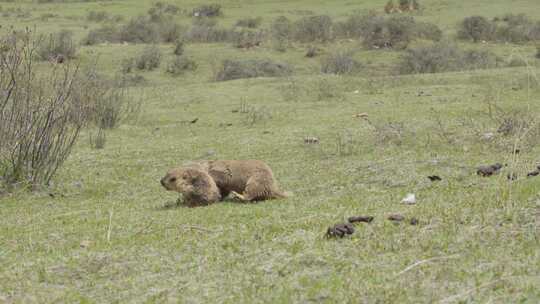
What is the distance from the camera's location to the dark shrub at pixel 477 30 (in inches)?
1159

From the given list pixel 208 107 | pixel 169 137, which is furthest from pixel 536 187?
pixel 208 107

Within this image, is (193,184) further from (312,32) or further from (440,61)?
(312,32)

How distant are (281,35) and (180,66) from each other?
7550 mm

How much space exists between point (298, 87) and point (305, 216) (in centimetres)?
1318

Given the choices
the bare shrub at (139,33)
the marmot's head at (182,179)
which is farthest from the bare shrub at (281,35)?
the marmot's head at (182,179)

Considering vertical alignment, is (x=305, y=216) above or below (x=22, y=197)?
above

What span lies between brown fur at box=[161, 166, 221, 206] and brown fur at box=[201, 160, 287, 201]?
191mm

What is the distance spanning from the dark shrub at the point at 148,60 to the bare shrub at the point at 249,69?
2.36 m

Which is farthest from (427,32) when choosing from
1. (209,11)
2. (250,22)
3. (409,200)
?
(409,200)

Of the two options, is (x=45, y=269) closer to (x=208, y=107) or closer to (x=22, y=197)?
(x=22, y=197)

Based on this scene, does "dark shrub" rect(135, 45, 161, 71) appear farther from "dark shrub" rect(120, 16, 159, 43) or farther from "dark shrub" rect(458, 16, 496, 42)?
"dark shrub" rect(458, 16, 496, 42)

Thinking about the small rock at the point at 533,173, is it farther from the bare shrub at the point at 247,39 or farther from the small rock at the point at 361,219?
the bare shrub at the point at 247,39

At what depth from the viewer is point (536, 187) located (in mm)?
5801

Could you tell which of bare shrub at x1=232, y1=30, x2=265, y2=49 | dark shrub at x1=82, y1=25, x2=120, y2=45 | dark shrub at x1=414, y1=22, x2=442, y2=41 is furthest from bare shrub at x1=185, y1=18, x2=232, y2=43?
dark shrub at x1=414, y1=22, x2=442, y2=41
